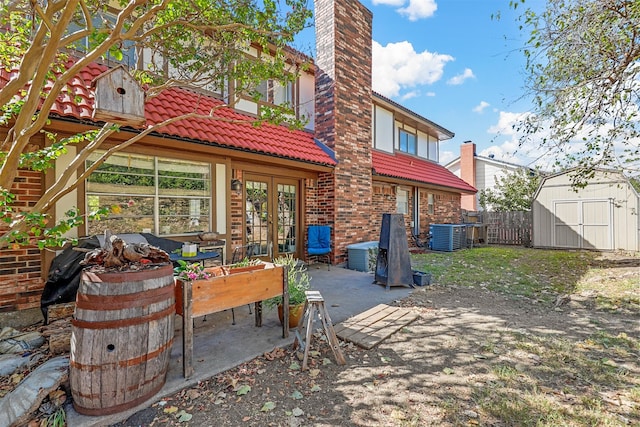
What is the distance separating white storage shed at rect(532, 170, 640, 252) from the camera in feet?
37.4

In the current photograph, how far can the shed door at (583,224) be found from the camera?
11883 mm

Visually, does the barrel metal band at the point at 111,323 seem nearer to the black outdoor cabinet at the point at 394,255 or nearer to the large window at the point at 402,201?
the black outdoor cabinet at the point at 394,255

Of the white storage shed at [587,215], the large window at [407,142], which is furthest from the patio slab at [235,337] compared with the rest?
the white storage shed at [587,215]

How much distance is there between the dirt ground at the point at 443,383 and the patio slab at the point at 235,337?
0.35 feet

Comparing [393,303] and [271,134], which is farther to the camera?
[271,134]

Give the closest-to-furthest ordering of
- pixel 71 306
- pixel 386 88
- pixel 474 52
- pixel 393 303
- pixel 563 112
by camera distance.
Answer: pixel 71 306 → pixel 393 303 → pixel 563 112 → pixel 474 52 → pixel 386 88

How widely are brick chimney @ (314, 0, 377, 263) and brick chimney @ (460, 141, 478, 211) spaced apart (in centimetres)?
1470

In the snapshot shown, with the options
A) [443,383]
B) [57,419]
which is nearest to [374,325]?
[443,383]

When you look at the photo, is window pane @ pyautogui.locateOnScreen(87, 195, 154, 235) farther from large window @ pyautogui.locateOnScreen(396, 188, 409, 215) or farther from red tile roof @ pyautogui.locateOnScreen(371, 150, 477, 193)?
large window @ pyautogui.locateOnScreen(396, 188, 409, 215)

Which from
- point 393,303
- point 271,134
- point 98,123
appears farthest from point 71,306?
point 271,134

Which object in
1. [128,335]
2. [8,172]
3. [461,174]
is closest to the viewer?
[128,335]

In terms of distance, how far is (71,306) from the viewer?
3.71 metres

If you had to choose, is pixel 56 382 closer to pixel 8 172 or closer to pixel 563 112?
pixel 8 172

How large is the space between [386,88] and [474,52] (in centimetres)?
502
